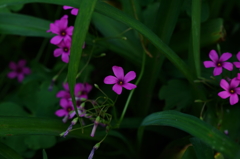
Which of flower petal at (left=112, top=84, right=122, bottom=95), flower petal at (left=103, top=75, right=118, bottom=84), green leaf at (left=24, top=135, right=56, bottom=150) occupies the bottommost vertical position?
green leaf at (left=24, top=135, right=56, bottom=150)

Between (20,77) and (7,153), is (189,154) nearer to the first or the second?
(7,153)

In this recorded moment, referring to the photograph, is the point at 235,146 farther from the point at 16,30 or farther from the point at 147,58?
the point at 16,30

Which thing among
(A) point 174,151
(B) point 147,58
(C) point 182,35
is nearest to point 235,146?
(A) point 174,151

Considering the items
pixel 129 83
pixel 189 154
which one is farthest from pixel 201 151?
pixel 129 83

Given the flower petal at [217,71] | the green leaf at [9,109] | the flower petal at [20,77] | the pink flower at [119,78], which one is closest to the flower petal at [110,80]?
the pink flower at [119,78]

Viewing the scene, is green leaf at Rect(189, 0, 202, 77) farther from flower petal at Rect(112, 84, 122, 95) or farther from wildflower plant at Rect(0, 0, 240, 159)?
flower petal at Rect(112, 84, 122, 95)

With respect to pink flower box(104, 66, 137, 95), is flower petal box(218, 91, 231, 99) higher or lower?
higher

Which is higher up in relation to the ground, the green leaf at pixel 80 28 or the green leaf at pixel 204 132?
the green leaf at pixel 80 28

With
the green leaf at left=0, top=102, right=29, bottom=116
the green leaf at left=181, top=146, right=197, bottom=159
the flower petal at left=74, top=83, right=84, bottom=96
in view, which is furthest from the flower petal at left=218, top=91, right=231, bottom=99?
the green leaf at left=0, top=102, right=29, bottom=116

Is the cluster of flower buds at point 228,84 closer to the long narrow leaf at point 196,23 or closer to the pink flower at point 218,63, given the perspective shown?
the pink flower at point 218,63
